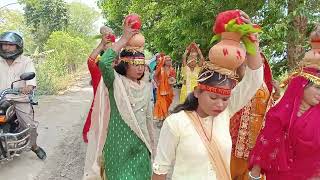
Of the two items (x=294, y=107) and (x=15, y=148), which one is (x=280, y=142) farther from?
(x=15, y=148)

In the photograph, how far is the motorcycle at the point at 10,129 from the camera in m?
5.91

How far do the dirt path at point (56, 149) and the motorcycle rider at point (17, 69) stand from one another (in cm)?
55

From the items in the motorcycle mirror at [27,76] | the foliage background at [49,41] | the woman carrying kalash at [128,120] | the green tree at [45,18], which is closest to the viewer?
the woman carrying kalash at [128,120]

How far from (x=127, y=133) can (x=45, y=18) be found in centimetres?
2784

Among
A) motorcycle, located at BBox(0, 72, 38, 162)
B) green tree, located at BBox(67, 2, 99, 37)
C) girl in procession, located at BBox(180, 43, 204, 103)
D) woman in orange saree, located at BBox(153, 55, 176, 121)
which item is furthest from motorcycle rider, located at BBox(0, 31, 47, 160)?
green tree, located at BBox(67, 2, 99, 37)

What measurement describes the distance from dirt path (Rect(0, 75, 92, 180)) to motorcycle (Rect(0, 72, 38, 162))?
0.87 feet

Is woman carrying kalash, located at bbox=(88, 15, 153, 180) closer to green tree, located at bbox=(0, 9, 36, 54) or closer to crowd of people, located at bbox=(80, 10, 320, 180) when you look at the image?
crowd of people, located at bbox=(80, 10, 320, 180)

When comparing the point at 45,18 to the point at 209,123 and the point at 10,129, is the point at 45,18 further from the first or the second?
the point at 209,123

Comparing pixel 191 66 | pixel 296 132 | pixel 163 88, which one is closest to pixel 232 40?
pixel 296 132

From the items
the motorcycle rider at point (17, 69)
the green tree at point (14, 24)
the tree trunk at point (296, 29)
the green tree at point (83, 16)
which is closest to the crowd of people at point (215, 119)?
the motorcycle rider at point (17, 69)

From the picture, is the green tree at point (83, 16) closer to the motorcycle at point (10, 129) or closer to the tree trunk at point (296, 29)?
the tree trunk at point (296, 29)

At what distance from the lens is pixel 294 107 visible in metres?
3.24

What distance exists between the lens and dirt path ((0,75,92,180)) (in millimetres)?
6320

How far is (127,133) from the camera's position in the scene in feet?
13.9
